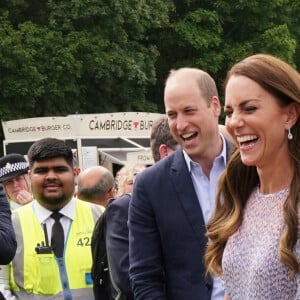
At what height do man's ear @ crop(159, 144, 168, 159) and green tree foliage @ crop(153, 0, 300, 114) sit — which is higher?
green tree foliage @ crop(153, 0, 300, 114)

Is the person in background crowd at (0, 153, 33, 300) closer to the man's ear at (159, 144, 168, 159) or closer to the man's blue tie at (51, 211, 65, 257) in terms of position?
the man's blue tie at (51, 211, 65, 257)

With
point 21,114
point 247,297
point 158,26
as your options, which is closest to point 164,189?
point 247,297

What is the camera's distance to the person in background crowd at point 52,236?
5902 millimetres

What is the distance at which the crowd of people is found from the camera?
3.32 meters

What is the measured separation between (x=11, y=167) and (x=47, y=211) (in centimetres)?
221

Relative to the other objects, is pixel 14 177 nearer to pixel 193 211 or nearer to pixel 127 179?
pixel 127 179

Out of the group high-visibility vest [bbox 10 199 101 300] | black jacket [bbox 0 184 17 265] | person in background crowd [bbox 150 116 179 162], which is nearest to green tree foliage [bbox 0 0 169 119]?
high-visibility vest [bbox 10 199 101 300]

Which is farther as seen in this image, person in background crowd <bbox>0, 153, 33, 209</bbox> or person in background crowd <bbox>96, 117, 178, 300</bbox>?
person in background crowd <bbox>0, 153, 33, 209</bbox>

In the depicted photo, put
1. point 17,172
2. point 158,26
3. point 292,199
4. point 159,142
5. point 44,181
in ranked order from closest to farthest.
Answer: point 292,199
point 159,142
point 44,181
point 17,172
point 158,26

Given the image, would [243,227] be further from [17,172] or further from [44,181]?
[17,172]

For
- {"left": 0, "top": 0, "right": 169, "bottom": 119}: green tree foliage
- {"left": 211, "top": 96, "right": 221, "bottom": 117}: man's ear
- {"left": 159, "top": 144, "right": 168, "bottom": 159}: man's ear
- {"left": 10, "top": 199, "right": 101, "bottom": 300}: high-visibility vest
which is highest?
{"left": 0, "top": 0, "right": 169, "bottom": 119}: green tree foliage

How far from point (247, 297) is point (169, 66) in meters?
32.7

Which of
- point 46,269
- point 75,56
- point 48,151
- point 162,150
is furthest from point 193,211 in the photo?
point 75,56

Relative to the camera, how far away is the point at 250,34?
3684cm
